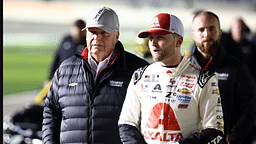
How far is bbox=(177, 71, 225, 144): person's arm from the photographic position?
2436mm

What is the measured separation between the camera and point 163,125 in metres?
2.47

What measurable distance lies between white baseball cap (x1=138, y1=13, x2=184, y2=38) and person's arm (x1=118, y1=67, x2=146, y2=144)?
1.17ft

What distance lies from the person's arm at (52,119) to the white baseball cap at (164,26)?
103cm

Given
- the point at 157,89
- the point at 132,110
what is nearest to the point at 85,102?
the point at 132,110

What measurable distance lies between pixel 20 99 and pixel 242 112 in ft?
35.8

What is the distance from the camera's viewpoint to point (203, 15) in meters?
3.57

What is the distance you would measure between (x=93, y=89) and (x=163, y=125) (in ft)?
2.75

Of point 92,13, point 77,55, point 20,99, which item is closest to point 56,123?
point 77,55

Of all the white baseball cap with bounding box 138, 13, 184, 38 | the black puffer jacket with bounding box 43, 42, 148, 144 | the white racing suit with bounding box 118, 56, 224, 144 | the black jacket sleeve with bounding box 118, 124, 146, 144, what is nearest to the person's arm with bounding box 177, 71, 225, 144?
the white racing suit with bounding box 118, 56, 224, 144

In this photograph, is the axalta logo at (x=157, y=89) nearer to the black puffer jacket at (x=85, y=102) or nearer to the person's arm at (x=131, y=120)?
the person's arm at (x=131, y=120)

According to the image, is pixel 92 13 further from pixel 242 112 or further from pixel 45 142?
pixel 242 112

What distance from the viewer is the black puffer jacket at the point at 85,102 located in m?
3.05

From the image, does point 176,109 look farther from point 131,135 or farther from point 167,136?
point 131,135

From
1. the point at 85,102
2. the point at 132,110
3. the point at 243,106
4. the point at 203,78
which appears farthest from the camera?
the point at 243,106
